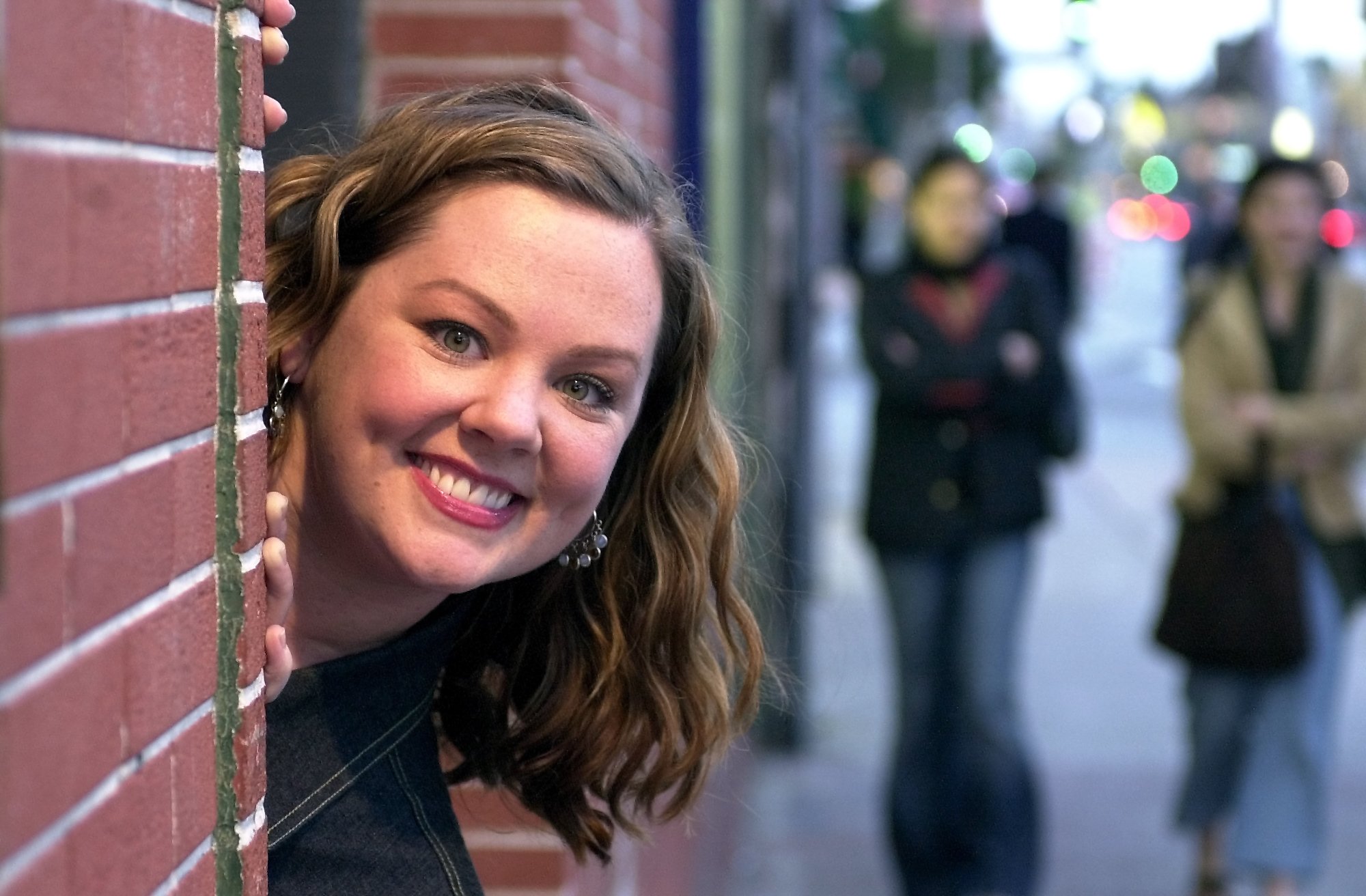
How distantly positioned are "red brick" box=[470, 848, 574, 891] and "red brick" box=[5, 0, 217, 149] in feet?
6.36

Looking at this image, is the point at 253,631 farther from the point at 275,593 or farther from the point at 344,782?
the point at 344,782

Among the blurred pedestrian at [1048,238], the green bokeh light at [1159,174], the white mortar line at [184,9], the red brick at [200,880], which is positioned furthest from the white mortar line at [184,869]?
the green bokeh light at [1159,174]

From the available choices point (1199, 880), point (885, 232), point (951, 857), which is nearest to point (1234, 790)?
point (1199, 880)

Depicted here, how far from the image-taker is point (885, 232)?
141 feet

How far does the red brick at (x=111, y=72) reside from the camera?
1.10m

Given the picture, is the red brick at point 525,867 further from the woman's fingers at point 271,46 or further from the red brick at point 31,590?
the red brick at point 31,590

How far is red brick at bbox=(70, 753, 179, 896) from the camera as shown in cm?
126

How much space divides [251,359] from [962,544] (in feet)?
14.0

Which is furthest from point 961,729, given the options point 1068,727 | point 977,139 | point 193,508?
point 977,139

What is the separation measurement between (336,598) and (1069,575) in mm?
9634

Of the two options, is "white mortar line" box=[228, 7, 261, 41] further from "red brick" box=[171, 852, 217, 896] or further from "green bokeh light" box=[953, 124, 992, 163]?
"green bokeh light" box=[953, 124, 992, 163]

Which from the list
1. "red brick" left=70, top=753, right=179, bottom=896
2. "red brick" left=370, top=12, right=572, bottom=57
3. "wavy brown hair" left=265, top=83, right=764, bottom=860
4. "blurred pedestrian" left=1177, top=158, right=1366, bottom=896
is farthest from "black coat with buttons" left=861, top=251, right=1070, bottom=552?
"red brick" left=70, top=753, right=179, bottom=896

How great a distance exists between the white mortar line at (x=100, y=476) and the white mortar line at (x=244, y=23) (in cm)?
35

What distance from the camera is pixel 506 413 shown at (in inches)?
Result: 70.3
